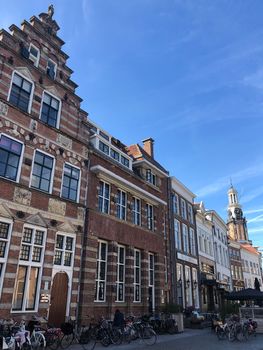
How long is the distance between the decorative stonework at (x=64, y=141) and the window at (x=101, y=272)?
6.15m

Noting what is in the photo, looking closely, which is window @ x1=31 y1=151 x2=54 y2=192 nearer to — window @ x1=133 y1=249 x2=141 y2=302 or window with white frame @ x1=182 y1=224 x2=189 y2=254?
window @ x1=133 y1=249 x2=141 y2=302

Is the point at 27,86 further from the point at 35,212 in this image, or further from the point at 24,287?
the point at 24,287

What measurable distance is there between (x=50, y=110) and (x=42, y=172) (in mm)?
3726

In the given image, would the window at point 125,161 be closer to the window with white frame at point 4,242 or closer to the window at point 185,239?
the window with white frame at point 4,242

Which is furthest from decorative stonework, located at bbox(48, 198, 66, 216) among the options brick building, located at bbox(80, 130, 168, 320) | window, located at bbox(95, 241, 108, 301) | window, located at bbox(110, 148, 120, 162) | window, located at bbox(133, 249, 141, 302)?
window, located at bbox(133, 249, 141, 302)

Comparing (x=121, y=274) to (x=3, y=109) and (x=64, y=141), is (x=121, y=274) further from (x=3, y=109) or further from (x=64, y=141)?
(x=3, y=109)

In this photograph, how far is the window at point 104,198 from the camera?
19062mm

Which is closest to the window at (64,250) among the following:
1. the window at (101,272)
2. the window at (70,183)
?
the window at (70,183)

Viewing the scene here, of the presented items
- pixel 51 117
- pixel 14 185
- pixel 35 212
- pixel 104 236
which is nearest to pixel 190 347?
pixel 104 236

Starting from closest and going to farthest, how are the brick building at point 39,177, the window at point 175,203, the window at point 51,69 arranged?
the brick building at point 39,177, the window at point 51,69, the window at point 175,203

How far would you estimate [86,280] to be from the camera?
16.2 meters

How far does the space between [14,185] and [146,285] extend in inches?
482

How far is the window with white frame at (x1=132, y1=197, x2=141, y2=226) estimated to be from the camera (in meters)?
22.2

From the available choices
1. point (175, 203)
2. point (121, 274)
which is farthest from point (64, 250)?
point (175, 203)
